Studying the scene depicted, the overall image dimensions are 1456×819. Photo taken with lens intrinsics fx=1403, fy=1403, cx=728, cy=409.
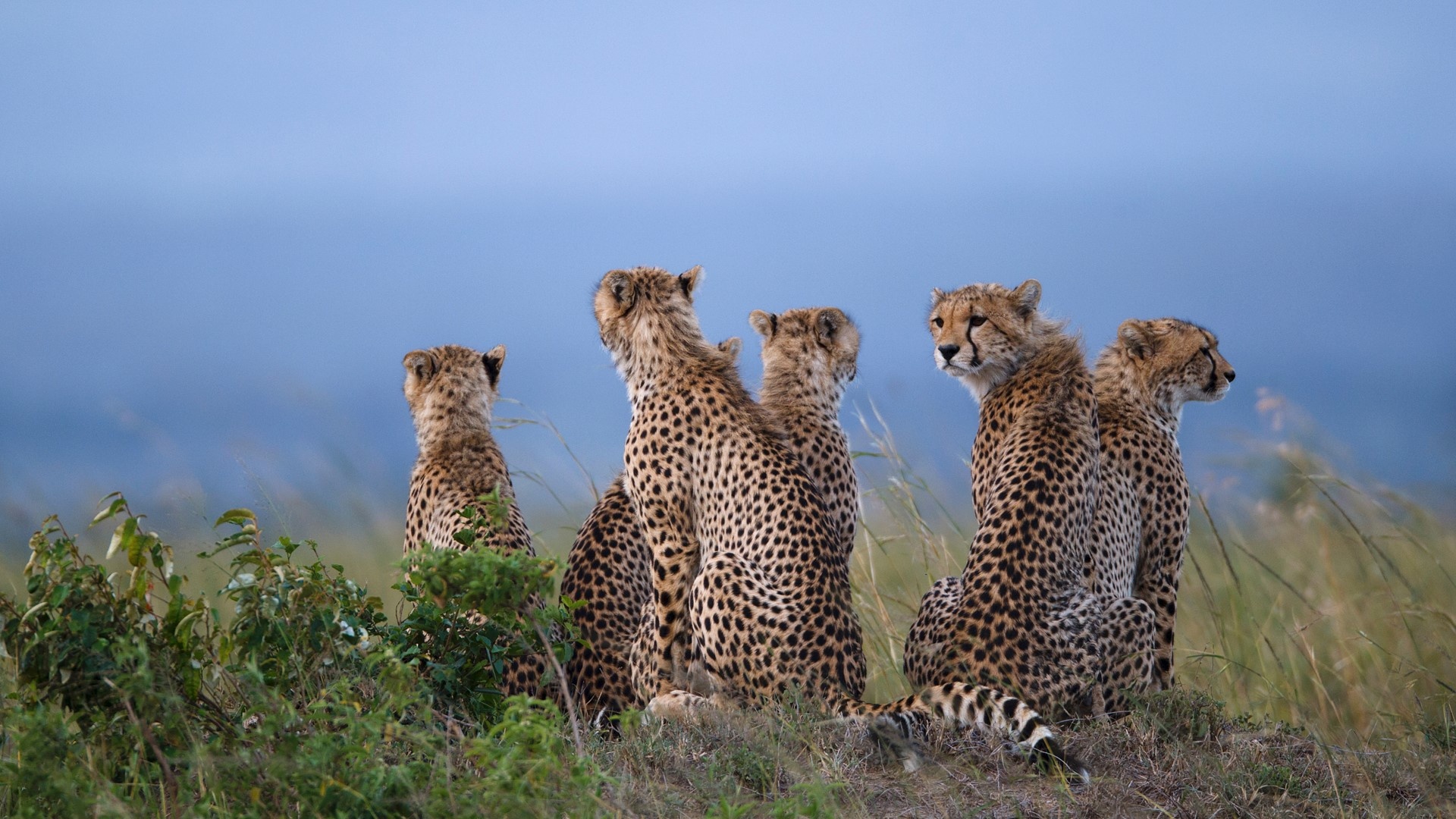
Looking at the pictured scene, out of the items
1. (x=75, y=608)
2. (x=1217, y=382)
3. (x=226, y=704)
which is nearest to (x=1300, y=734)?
(x=1217, y=382)

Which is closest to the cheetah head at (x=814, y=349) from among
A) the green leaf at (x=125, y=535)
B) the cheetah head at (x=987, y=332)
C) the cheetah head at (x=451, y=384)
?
the cheetah head at (x=987, y=332)

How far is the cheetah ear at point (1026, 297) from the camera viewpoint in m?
5.05

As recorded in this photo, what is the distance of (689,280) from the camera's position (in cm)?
507

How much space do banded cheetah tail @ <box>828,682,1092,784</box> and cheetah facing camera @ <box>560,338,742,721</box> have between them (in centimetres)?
94

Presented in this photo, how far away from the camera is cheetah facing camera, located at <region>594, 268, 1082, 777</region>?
154 inches

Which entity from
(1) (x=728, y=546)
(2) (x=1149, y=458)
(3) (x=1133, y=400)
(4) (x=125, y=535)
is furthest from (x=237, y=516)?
(3) (x=1133, y=400)

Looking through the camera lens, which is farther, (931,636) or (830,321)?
(830,321)

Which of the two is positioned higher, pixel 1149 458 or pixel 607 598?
pixel 1149 458

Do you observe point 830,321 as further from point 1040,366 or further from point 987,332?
point 1040,366

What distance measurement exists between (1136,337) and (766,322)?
138cm

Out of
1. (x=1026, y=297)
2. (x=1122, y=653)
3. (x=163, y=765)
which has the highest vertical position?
(x=1026, y=297)

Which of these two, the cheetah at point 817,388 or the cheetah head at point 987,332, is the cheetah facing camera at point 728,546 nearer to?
the cheetah at point 817,388

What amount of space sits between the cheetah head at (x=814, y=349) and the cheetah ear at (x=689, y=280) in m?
0.45

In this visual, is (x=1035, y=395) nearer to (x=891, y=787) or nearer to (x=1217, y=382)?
(x=1217, y=382)
